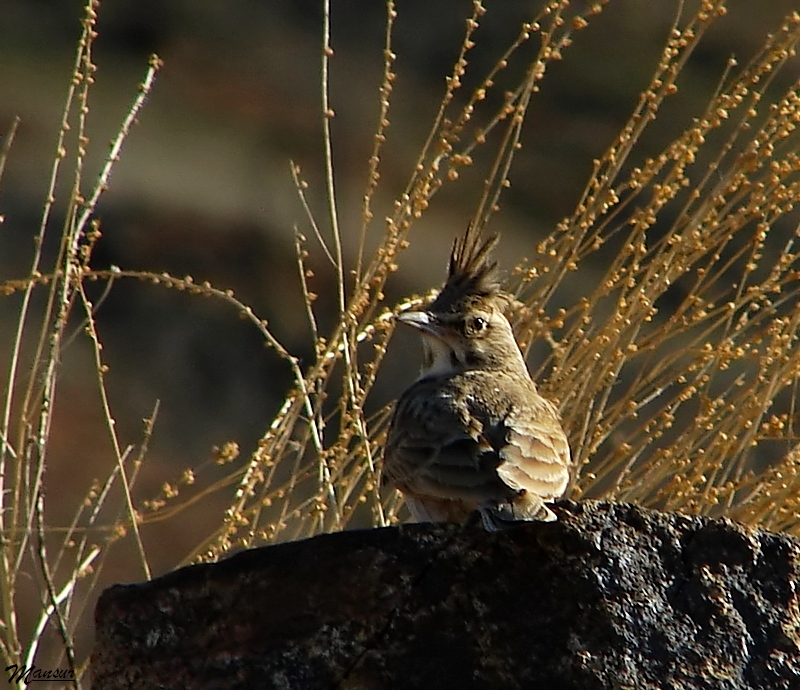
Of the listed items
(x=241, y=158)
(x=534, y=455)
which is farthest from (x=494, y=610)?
(x=241, y=158)

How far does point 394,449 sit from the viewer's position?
372 cm

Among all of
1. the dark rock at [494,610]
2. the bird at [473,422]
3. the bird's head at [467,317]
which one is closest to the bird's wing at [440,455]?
the bird at [473,422]

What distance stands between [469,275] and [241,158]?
4.10 metres

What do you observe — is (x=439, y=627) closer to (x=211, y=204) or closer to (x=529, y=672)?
(x=529, y=672)

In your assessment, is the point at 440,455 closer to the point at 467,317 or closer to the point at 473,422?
the point at 473,422

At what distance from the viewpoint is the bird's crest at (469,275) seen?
169 inches

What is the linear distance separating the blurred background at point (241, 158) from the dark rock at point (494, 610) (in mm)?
4349

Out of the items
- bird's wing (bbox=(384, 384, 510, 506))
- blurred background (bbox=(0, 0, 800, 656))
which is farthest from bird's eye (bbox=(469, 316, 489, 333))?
blurred background (bbox=(0, 0, 800, 656))

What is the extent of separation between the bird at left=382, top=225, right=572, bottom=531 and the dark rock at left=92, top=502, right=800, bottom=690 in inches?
4.7

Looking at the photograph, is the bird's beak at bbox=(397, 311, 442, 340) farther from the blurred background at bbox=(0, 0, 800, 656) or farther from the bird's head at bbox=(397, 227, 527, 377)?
the blurred background at bbox=(0, 0, 800, 656)

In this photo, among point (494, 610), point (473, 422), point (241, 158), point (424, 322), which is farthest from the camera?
point (241, 158)

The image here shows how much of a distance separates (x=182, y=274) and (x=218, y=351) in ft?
1.31

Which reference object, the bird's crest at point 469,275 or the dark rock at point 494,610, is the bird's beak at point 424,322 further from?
the dark rock at point 494,610

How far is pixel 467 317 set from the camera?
4305 mm
